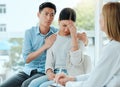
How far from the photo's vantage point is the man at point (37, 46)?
227cm

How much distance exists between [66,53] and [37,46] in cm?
36

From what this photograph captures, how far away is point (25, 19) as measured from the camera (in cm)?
294

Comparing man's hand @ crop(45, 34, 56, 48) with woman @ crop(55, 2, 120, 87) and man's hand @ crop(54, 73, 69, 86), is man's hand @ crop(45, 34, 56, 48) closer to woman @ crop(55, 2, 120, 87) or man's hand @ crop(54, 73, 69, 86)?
man's hand @ crop(54, 73, 69, 86)

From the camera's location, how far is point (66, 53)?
2.16 metres

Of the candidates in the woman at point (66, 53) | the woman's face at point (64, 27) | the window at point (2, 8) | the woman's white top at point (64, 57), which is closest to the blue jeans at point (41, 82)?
the woman at point (66, 53)

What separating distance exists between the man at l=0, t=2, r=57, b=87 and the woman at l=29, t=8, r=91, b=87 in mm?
93

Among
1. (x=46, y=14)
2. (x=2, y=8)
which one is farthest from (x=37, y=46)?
(x=2, y=8)

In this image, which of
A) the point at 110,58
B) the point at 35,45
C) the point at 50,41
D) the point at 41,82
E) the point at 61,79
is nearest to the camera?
the point at 110,58

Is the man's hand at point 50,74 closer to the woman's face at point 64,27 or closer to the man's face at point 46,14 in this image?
the woman's face at point 64,27

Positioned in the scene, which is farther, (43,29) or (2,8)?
(2,8)

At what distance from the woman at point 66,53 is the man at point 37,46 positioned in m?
0.09

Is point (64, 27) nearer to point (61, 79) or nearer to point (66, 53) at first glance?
point (66, 53)

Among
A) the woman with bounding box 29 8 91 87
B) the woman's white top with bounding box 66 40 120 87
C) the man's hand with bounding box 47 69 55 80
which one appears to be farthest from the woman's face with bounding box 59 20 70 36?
the woman's white top with bounding box 66 40 120 87

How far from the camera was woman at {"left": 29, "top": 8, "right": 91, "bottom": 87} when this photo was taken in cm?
208
